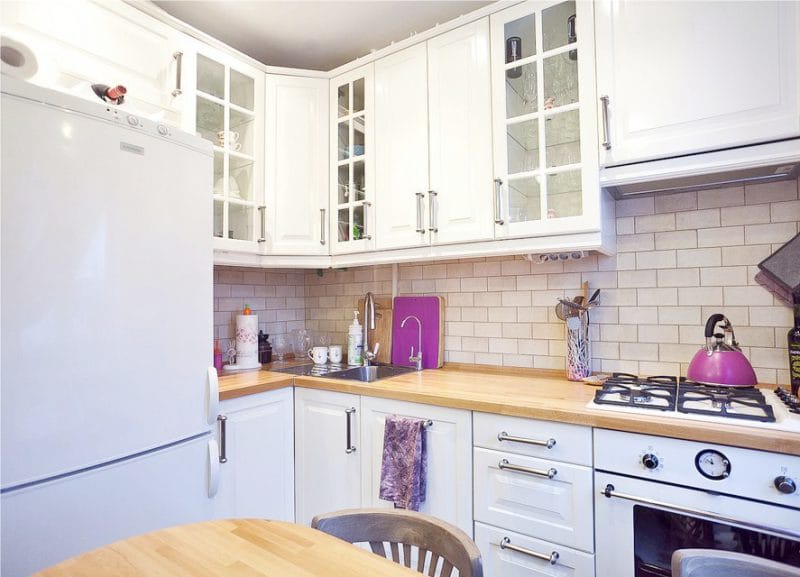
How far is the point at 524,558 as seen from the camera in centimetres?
143

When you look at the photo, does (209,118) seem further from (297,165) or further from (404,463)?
(404,463)

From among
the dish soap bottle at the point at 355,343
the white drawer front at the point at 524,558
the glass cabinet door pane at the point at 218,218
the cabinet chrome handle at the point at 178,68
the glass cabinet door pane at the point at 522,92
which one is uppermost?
the cabinet chrome handle at the point at 178,68

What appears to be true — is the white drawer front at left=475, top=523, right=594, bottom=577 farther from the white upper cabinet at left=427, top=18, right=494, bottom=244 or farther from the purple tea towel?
the white upper cabinet at left=427, top=18, right=494, bottom=244

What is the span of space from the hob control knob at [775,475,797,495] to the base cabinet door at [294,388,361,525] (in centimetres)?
135

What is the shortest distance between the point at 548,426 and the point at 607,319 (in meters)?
0.70

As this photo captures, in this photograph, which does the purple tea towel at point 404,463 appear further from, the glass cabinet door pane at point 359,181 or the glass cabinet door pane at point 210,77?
the glass cabinet door pane at point 210,77

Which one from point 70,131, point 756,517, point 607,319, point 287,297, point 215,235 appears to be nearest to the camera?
point 756,517

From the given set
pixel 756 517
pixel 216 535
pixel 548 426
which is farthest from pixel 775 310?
pixel 216 535

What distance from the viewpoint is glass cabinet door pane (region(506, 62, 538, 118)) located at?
1.75m

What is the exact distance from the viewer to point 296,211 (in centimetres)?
227

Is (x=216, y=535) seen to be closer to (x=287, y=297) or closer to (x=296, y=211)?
(x=296, y=211)

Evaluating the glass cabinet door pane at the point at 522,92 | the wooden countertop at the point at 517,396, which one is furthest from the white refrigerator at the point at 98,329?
the glass cabinet door pane at the point at 522,92

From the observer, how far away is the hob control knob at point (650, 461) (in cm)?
122

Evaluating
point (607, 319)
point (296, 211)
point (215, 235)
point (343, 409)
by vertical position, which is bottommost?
point (343, 409)
